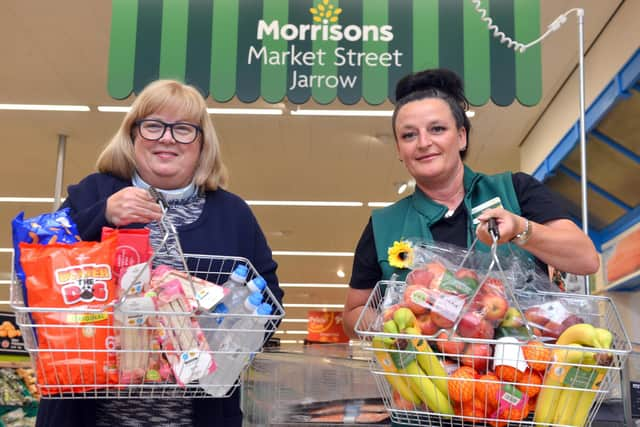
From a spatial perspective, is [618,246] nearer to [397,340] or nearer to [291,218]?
[397,340]

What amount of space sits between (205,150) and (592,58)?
15.1ft

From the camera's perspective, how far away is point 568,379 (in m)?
1.23

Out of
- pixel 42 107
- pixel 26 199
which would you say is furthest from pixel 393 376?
pixel 26 199

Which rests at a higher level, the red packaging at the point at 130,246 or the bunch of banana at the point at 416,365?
the red packaging at the point at 130,246

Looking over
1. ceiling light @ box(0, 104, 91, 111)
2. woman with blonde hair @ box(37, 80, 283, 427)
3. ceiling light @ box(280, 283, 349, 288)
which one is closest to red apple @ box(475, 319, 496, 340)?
woman with blonde hair @ box(37, 80, 283, 427)

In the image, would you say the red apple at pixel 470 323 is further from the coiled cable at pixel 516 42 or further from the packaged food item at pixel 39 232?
the coiled cable at pixel 516 42

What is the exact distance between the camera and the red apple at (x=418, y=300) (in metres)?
1.28

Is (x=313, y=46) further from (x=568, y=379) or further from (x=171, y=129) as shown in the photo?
(x=568, y=379)

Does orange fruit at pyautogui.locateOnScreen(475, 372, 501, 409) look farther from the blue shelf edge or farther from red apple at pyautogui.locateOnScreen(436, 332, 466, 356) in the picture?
the blue shelf edge

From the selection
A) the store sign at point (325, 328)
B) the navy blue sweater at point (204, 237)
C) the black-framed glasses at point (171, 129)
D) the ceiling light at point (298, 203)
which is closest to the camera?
the navy blue sweater at point (204, 237)

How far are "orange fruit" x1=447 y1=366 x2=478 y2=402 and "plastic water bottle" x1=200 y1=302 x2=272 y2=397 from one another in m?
0.38

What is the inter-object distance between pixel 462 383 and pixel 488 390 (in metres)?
0.05

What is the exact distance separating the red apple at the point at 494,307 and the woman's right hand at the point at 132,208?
68cm

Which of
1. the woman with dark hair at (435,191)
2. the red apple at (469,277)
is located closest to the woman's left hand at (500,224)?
the red apple at (469,277)
